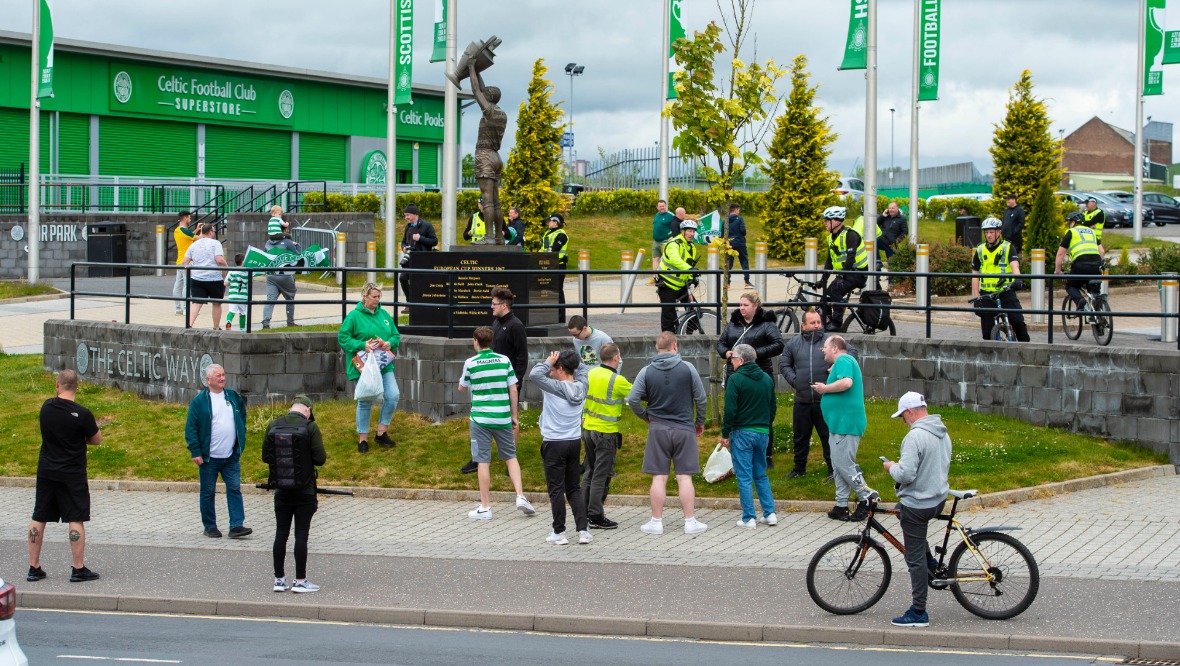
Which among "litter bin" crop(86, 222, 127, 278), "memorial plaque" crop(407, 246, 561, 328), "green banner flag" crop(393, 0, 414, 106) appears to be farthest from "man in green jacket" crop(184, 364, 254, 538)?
"litter bin" crop(86, 222, 127, 278)

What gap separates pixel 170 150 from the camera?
4534 cm

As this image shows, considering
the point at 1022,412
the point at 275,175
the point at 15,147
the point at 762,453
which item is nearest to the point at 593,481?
the point at 762,453

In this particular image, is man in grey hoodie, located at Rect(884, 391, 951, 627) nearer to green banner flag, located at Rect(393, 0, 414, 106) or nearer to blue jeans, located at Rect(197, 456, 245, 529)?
blue jeans, located at Rect(197, 456, 245, 529)

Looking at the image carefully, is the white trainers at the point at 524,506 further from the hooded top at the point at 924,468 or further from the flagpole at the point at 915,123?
the flagpole at the point at 915,123

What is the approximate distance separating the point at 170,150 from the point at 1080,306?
113ft

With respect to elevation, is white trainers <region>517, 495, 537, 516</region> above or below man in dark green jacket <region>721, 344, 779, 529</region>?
below

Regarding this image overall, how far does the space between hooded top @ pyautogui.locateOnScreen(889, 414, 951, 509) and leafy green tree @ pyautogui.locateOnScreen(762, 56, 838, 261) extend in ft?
95.8

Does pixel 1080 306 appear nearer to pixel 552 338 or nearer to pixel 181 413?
pixel 552 338

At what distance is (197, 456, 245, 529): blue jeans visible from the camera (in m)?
12.8

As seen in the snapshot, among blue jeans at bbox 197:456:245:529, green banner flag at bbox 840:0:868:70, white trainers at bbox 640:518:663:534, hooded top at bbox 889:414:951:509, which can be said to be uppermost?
green banner flag at bbox 840:0:868:70

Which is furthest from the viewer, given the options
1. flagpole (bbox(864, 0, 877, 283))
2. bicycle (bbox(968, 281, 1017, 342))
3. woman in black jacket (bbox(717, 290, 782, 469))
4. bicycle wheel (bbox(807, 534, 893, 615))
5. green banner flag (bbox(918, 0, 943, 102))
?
green banner flag (bbox(918, 0, 943, 102))

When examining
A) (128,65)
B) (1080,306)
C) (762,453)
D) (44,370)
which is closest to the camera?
(762,453)

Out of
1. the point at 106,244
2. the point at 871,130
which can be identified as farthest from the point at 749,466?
the point at 106,244

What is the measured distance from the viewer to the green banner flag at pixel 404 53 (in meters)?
28.9
